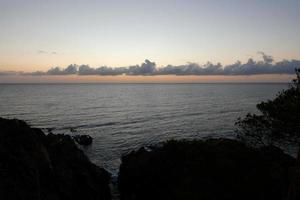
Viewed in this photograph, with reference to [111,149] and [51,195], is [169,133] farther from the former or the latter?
[51,195]

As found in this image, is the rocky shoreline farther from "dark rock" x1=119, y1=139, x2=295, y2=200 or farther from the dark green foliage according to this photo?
the dark green foliage

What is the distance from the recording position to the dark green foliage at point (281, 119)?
2427 cm

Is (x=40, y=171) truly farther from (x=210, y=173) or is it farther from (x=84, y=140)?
(x=84, y=140)

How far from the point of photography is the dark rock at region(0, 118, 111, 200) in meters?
21.9

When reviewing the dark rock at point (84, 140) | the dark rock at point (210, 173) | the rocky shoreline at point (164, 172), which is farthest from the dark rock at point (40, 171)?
the dark rock at point (84, 140)

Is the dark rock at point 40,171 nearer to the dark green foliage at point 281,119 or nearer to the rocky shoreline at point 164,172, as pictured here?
the rocky shoreline at point 164,172

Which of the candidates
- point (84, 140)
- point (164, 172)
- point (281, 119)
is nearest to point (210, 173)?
point (164, 172)

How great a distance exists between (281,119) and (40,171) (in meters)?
20.3

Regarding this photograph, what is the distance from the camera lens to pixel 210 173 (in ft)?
87.4

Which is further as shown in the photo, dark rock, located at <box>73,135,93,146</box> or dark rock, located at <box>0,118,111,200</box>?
→ dark rock, located at <box>73,135,93,146</box>

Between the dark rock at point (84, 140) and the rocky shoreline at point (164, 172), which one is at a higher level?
the rocky shoreline at point (164, 172)

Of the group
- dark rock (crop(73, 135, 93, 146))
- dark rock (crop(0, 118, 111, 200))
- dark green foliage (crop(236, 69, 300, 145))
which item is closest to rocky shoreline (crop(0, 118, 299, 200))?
dark rock (crop(0, 118, 111, 200))

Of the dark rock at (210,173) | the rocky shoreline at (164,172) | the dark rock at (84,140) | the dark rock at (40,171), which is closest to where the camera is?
the dark rock at (40,171)

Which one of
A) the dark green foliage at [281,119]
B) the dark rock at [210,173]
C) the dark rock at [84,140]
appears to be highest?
the dark green foliage at [281,119]
